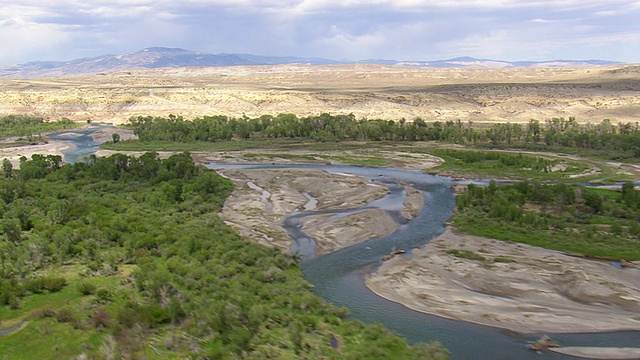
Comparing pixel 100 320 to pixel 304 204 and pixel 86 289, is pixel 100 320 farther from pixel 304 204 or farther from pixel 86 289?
pixel 304 204

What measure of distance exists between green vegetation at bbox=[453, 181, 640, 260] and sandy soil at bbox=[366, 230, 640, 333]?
111 inches

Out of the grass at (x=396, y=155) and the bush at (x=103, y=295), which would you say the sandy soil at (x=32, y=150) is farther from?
the bush at (x=103, y=295)

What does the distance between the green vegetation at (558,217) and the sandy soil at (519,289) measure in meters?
2.81

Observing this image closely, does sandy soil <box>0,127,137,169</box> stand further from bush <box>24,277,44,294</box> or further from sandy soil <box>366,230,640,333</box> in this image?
sandy soil <box>366,230,640,333</box>

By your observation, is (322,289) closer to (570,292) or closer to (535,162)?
(570,292)

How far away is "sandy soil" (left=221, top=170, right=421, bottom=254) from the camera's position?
45969 millimetres

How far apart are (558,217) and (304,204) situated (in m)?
25.8

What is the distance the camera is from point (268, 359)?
23.8 metres

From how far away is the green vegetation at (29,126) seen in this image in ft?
386

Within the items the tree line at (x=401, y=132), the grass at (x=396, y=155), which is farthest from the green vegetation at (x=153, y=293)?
the tree line at (x=401, y=132)

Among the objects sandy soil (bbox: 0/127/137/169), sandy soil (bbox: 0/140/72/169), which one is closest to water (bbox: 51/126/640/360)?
sandy soil (bbox: 0/127/137/169)

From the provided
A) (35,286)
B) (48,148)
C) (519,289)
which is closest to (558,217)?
(519,289)

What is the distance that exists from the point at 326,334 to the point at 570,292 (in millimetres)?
16704

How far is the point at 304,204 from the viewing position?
5800 centimetres
